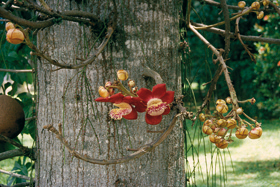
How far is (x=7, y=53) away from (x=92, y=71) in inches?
41.7

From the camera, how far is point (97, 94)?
0.95 m

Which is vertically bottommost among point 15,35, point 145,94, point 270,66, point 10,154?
point 10,154

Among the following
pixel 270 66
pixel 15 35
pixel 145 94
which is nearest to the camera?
pixel 15 35

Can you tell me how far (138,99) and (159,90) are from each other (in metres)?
0.06

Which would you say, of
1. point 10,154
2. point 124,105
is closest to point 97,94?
point 124,105

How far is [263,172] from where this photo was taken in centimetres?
373

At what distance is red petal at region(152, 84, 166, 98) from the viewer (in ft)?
2.13

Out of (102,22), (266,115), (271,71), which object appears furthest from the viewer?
(266,115)

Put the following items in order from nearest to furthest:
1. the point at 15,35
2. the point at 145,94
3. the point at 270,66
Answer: the point at 15,35 → the point at 145,94 → the point at 270,66

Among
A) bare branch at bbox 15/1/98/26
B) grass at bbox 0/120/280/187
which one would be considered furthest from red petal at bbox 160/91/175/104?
grass at bbox 0/120/280/187

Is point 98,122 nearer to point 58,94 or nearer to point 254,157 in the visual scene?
point 58,94

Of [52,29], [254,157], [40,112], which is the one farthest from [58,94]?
[254,157]

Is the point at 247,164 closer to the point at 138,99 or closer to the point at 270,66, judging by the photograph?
the point at 270,66

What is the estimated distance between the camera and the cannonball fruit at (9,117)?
112 centimetres
